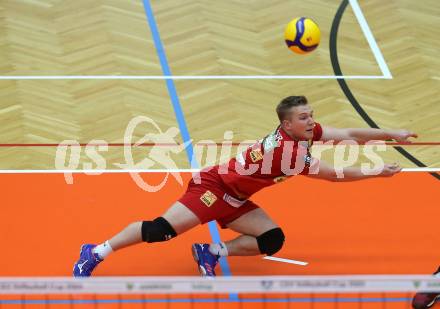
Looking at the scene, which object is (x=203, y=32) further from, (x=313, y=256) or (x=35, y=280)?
(x=35, y=280)

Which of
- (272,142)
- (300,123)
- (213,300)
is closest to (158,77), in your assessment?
(272,142)

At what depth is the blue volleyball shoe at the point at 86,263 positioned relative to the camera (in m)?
8.27

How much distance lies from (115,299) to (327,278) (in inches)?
95.0

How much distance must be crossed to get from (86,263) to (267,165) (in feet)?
6.21

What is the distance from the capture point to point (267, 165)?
27.2 ft

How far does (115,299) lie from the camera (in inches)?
314

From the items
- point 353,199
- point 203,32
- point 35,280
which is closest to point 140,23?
point 203,32

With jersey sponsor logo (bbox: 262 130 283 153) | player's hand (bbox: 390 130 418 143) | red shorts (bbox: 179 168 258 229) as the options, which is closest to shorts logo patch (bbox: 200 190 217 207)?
red shorts (bbox: 179 168 258 229)

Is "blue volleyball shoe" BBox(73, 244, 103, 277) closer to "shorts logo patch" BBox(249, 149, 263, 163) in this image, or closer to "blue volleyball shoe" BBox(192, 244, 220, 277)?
"blue volleyball shoe" BBox(192, 244, 220, 277)

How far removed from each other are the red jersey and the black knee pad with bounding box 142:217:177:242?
707mm

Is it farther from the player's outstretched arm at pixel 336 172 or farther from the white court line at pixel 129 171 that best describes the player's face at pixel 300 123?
the white court line at pixel 129 171

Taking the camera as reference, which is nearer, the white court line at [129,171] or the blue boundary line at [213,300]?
the blue boundary line at [213,300]

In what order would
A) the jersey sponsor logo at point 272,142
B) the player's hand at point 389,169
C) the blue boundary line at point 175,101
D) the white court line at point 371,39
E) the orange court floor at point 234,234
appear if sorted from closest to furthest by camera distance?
the player's hand at point 389,169 < the jersey sponsor logo at point 272,142 < the orange court floor at point 234,234 < the blue boundary line at point 175,101 < the white court line at point 371,39

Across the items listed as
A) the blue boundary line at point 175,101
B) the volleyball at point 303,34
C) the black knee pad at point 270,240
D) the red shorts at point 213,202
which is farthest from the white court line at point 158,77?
the black knee pad at point 270,240
